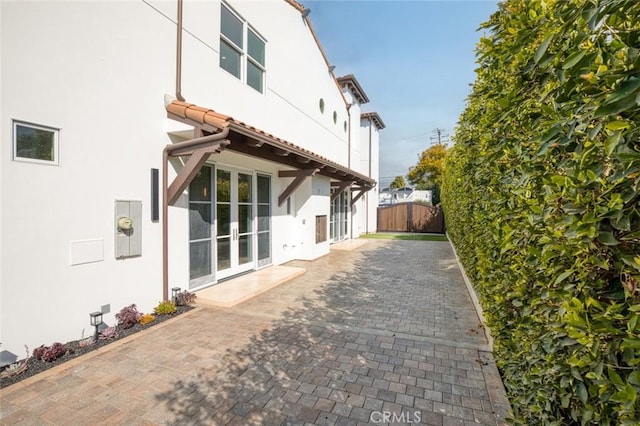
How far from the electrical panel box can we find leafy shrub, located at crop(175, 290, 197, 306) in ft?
3.99

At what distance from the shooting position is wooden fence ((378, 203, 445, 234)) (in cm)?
2261

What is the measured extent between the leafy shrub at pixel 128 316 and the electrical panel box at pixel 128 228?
34.3 inches

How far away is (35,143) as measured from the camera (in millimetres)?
3908

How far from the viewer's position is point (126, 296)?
5082mm

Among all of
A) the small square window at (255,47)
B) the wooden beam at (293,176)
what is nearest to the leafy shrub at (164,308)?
the wooden beam at (293,176)

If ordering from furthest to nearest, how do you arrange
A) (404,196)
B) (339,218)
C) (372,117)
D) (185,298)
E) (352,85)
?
(404,196), (372,117), (352,85), (339,218), (185,298)

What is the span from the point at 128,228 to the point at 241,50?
217 inches

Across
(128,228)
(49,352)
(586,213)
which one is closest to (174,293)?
(128,228)

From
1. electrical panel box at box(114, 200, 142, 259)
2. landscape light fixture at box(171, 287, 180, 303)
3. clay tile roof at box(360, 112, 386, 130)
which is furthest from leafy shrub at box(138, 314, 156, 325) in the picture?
clay tile roof at box(360, 112, 386, 130)

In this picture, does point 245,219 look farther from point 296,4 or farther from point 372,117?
point 372,117

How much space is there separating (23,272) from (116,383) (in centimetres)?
185

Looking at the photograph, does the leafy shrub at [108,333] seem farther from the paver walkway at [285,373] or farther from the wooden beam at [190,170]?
the wooden beam at [190,170]

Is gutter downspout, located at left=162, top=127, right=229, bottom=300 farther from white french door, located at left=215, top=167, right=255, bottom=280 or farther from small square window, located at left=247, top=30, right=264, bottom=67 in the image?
small square window, located at left=247, top=30, right=264, bottom=67

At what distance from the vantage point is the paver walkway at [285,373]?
2.99 m
